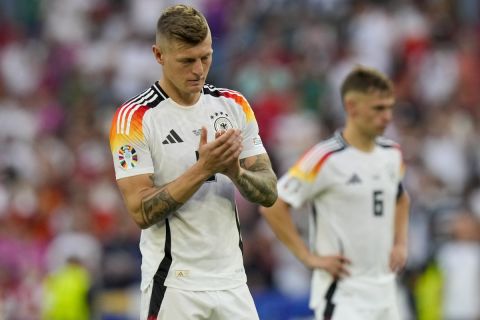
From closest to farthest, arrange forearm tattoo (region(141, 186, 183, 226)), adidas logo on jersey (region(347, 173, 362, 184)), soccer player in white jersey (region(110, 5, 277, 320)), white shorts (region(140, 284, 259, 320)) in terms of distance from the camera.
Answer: forearm tattoo (region(141, 186, 183, 226)), soccer player in white jersey (region(110, 5, 277, 320)), white shorts (region(140, 284, 259, 320)), adidas logo on jersey (region(347, 173, 362, 184))

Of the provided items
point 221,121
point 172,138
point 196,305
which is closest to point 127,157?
point 172,138

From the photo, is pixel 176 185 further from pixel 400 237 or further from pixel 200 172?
pixel 400 237

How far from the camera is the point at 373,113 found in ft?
28.7

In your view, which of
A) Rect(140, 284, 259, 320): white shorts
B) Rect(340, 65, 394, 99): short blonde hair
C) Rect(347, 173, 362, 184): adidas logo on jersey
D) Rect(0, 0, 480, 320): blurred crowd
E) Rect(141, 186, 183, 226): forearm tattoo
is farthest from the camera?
Rect(0, 0, 480, 320): blurred crowd

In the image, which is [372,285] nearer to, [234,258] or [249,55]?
[234,258]

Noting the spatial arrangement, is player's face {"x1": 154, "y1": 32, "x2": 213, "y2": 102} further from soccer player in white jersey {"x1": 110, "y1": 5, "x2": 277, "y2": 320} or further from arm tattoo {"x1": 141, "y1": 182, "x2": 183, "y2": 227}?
arm tattoo {"x1": 141, "y1": 182, "x2": 183, "y2": 227}

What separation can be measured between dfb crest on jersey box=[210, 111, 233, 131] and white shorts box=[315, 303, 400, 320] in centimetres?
230

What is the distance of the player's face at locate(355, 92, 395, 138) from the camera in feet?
28.7

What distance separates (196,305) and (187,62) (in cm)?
127

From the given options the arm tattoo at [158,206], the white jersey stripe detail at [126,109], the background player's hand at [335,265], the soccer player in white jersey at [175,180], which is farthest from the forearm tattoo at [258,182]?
the background player's hand at [335,265]

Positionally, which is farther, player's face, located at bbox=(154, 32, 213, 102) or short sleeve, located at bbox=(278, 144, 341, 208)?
short sleeve, located at bbox=(278, 144, 341, 208)

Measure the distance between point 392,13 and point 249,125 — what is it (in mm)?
11652

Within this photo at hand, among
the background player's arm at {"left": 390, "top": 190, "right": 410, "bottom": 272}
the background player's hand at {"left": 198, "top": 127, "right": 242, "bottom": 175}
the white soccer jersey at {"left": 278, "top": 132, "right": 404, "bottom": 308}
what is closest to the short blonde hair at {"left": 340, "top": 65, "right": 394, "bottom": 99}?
the white soccer jersey at {"left": 278, "top": 132, "right": 404, "bottom": 308}

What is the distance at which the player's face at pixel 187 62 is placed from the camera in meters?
6.42
